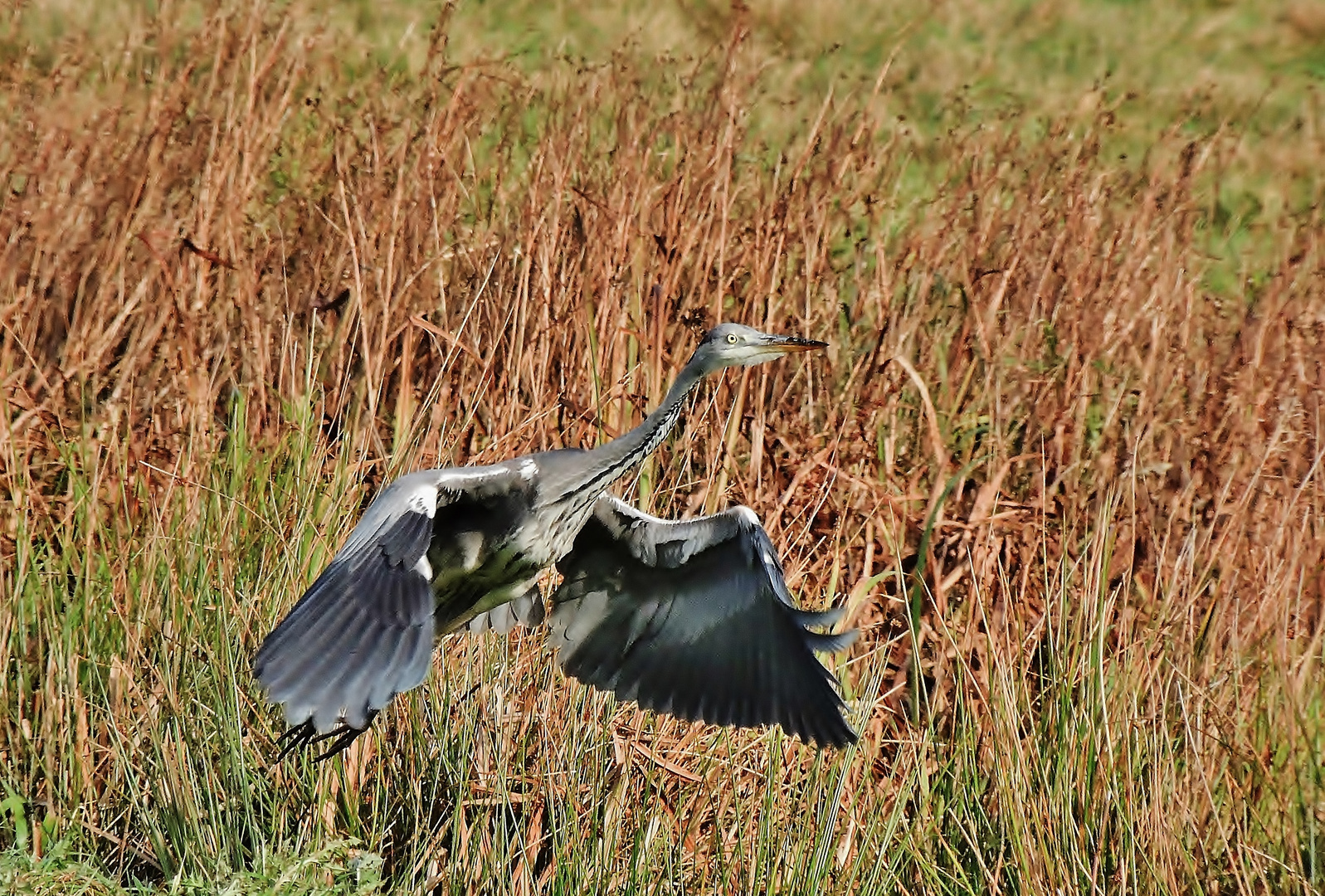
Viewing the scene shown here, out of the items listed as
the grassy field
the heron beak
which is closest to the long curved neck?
the heron beak

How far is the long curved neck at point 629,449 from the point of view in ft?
12.9

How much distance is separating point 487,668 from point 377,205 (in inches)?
67.7

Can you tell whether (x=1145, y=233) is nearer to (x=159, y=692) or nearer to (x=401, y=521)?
(x=401, y=521)

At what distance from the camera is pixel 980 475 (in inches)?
198

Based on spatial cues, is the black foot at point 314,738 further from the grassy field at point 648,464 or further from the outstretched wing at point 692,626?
the outstretched wing at point 692,626

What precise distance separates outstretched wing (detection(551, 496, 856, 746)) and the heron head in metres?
0.32

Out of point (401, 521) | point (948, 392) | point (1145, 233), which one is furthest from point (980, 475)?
point (401, 521)

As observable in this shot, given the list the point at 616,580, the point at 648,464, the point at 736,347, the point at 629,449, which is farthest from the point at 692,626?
the point at 648,464

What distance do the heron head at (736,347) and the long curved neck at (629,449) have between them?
0.05 m

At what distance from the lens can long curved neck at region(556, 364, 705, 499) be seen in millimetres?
3939

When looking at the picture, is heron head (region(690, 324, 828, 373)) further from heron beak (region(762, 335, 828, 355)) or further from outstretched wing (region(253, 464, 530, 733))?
outstretched wing (region(253, 464, 530, 733))

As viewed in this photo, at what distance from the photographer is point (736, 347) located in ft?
12.8

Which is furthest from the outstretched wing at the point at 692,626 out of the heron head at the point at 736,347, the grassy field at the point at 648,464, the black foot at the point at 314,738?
the black foot at the point at 314,738

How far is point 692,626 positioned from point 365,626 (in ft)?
3.44
